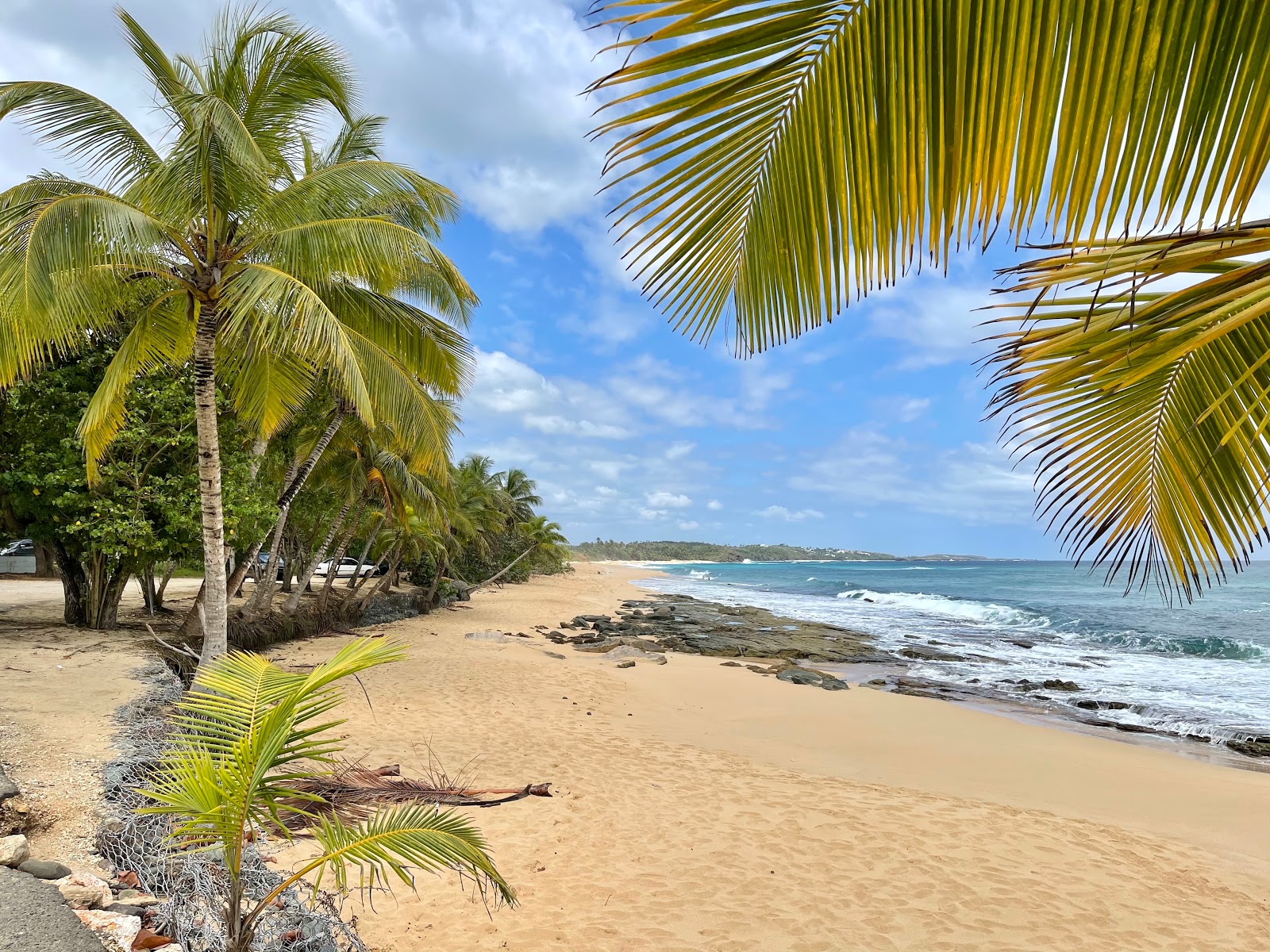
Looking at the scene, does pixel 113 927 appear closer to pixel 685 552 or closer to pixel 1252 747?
pixel 1252 747

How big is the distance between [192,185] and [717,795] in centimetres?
818

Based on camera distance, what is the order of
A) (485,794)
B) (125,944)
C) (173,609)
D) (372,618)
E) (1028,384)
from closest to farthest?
(1028,384) < (125,944) < (485,794) < (173,609) < (372,618)

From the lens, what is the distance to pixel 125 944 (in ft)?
9.66

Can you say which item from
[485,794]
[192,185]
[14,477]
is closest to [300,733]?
[485,794]

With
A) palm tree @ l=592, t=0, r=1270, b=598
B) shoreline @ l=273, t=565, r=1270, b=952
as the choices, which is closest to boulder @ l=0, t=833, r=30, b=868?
shoreline @ l=273, t=565, r=1270, b=952

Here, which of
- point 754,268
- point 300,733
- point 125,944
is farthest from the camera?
point 125,944

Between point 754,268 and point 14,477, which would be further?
point 14,477

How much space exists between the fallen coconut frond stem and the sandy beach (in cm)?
23

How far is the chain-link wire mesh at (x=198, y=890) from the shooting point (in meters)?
3.29

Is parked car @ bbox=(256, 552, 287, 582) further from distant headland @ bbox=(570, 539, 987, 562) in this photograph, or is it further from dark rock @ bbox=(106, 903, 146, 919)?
distant headland @ bbox=(570, 539, 987, 562)

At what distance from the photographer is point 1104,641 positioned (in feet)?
78.6

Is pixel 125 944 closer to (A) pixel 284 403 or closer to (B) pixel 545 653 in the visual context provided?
(A) pixel 284 403

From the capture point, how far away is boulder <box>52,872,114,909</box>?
10.4 ft

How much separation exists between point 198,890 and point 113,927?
442mm
